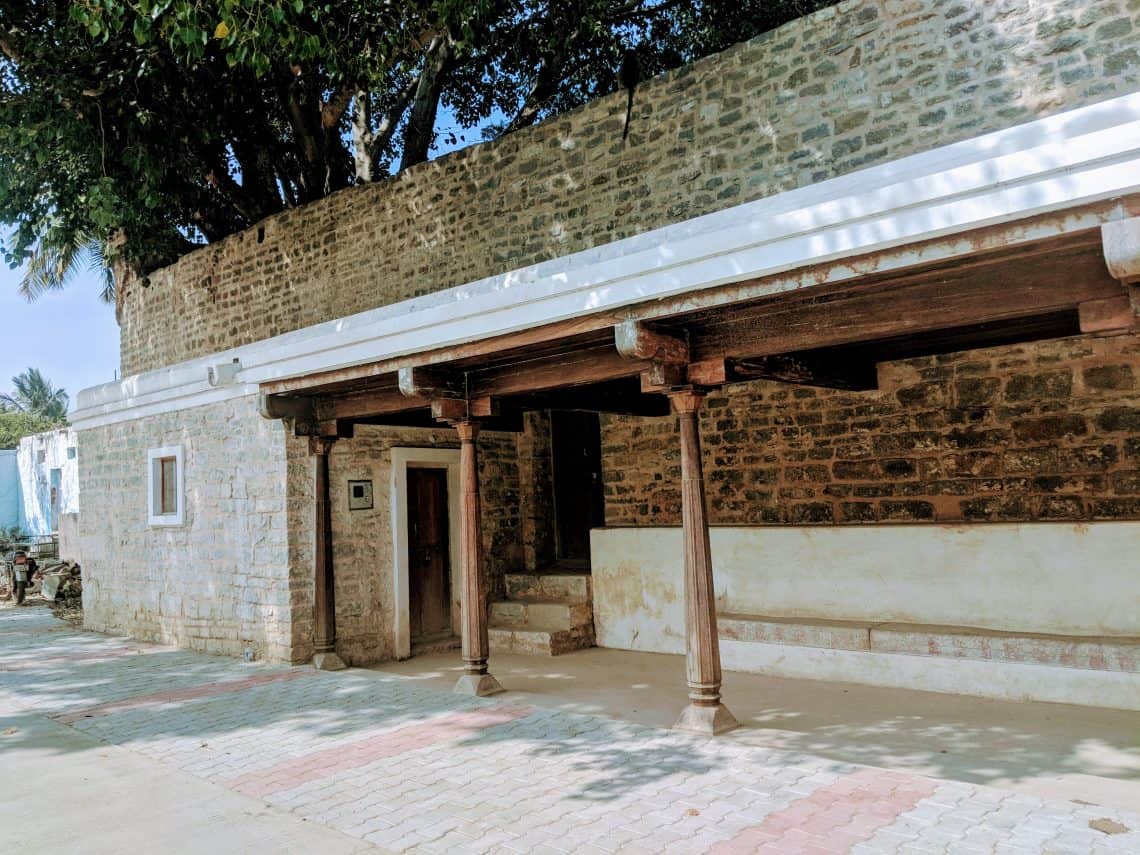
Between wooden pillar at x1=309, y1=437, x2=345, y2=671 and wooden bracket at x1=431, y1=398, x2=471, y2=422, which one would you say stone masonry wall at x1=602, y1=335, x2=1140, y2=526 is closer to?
wooden bracket at x1=431, y1=398, x2=471, y2=422

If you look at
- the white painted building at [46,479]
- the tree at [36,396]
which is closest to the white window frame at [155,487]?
the white painted building at [46,479]

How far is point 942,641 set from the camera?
19.2 ft

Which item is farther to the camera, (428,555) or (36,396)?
(36,396)

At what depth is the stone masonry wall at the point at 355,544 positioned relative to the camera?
7.44 meters

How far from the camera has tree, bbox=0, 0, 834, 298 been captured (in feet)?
24.7

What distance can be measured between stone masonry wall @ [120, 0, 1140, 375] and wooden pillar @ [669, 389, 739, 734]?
2965 mm

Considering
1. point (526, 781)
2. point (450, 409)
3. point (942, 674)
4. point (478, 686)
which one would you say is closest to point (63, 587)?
point (478, 686)

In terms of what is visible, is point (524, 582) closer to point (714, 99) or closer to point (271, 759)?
point (271, 759)

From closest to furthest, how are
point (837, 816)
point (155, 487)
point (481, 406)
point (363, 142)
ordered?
point (837, 816) < point (481, 406) < point (155, 487) < point (363, 142)

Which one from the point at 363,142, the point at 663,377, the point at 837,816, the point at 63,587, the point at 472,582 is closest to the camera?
the point at 837,816

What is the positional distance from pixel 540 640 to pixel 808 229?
5.20 metres

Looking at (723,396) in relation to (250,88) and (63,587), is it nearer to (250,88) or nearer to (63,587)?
(250,88)

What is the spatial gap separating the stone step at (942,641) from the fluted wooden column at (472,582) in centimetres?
207

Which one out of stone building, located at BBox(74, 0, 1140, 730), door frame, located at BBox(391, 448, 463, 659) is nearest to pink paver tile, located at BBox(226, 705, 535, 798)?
stone building, located at BBox(74, 0, 1140, 730)
